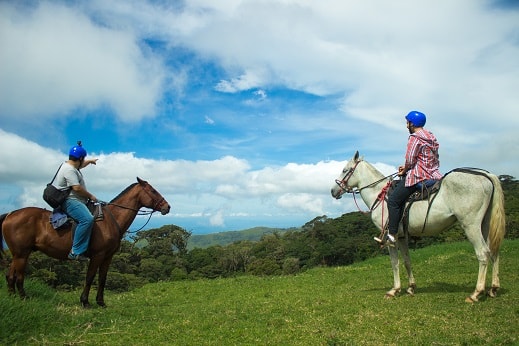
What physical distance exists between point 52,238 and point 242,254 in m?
70.4

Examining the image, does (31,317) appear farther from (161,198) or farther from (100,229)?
(161,198)

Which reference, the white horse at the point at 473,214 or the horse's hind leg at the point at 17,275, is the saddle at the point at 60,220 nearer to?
the horse's hind leg at the point at 17,275

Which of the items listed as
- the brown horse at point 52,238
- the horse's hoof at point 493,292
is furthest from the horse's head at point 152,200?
the horse's hoof at point 493,292

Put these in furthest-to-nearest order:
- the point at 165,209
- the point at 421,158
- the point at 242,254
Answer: the point at 242,254 → the point at 165,209 → the point at 421,158

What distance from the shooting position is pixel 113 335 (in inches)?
293

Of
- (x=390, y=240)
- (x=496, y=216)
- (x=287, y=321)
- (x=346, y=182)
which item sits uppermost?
(x=346, y=182)

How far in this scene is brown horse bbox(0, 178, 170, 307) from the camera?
31.3 feet

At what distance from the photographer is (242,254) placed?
78625 millimetres

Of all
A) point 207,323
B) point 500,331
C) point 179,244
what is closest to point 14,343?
point 207,323

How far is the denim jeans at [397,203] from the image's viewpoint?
32.7ft

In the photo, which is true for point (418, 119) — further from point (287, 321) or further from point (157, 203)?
point (157, 203)

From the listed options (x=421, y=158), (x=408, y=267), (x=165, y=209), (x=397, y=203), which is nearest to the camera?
(x=421, y=158)

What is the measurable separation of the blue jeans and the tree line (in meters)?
23.2

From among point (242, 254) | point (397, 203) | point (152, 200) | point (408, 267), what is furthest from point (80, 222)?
point (242, 254)
